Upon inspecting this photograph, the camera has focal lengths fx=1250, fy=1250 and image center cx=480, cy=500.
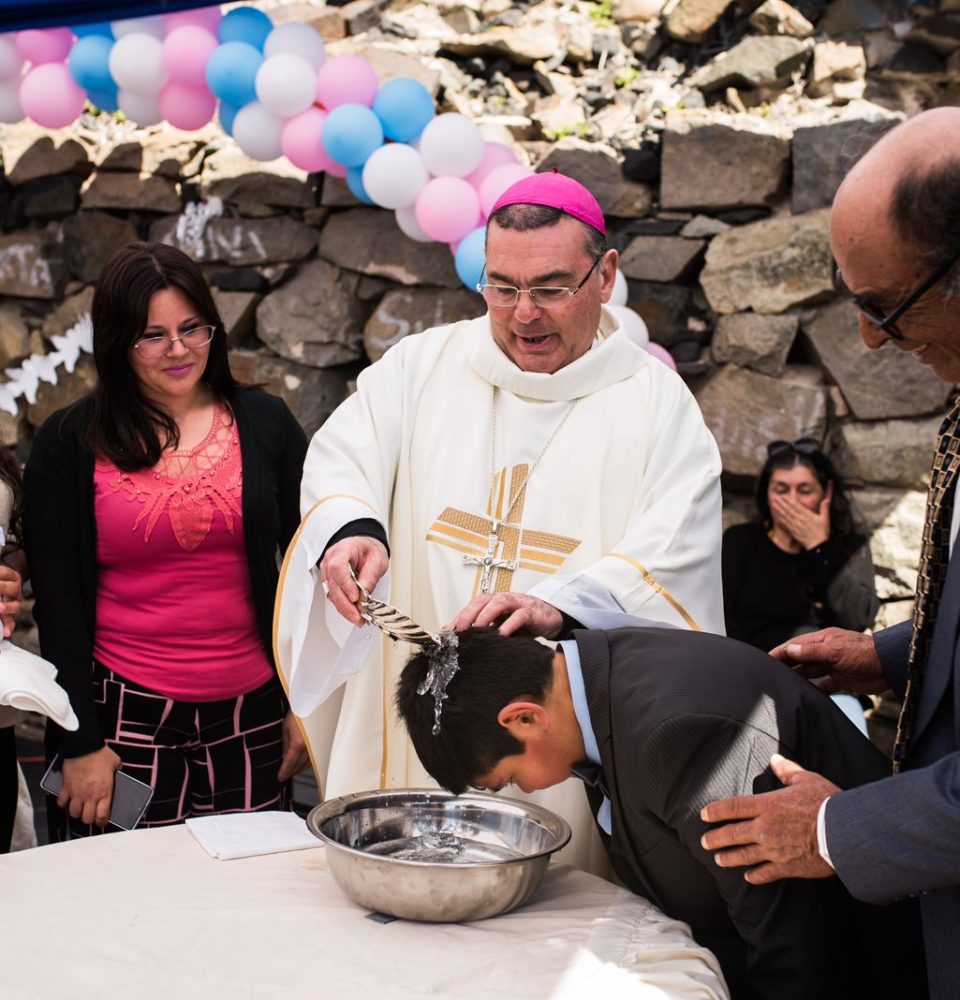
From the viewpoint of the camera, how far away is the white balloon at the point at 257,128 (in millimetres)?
4285

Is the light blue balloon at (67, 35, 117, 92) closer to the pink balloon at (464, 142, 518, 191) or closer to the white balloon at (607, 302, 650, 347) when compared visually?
the pink balloon at (464, 142, 518, 191)

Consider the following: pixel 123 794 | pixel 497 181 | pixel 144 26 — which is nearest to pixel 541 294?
pixel 123 794

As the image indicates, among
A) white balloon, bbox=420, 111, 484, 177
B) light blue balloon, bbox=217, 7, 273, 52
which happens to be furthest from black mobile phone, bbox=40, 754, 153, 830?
light blue balloon, bbox=217, 7, 273, 52

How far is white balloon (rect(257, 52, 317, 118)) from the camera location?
4.12 metres

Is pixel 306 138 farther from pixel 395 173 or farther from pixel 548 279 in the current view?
pixel 548 279

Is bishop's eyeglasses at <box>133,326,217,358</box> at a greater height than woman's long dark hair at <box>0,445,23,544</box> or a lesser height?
greater

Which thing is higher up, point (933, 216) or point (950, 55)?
point (950, 55)

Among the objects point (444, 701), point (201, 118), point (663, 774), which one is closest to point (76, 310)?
point (201, 118)

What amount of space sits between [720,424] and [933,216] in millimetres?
2726

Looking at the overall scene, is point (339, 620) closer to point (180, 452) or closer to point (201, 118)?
point (180, 452)

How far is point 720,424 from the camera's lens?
430 cm

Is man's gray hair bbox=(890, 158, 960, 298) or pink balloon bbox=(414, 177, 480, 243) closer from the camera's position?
man's gray hair bbox=(890, 158, 960, 298)

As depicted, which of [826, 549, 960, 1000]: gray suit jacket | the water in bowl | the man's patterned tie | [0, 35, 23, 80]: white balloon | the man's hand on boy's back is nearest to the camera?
[826, 549, 960, 1000]: gray suit jacket

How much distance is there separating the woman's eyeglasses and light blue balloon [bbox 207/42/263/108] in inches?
83.7
